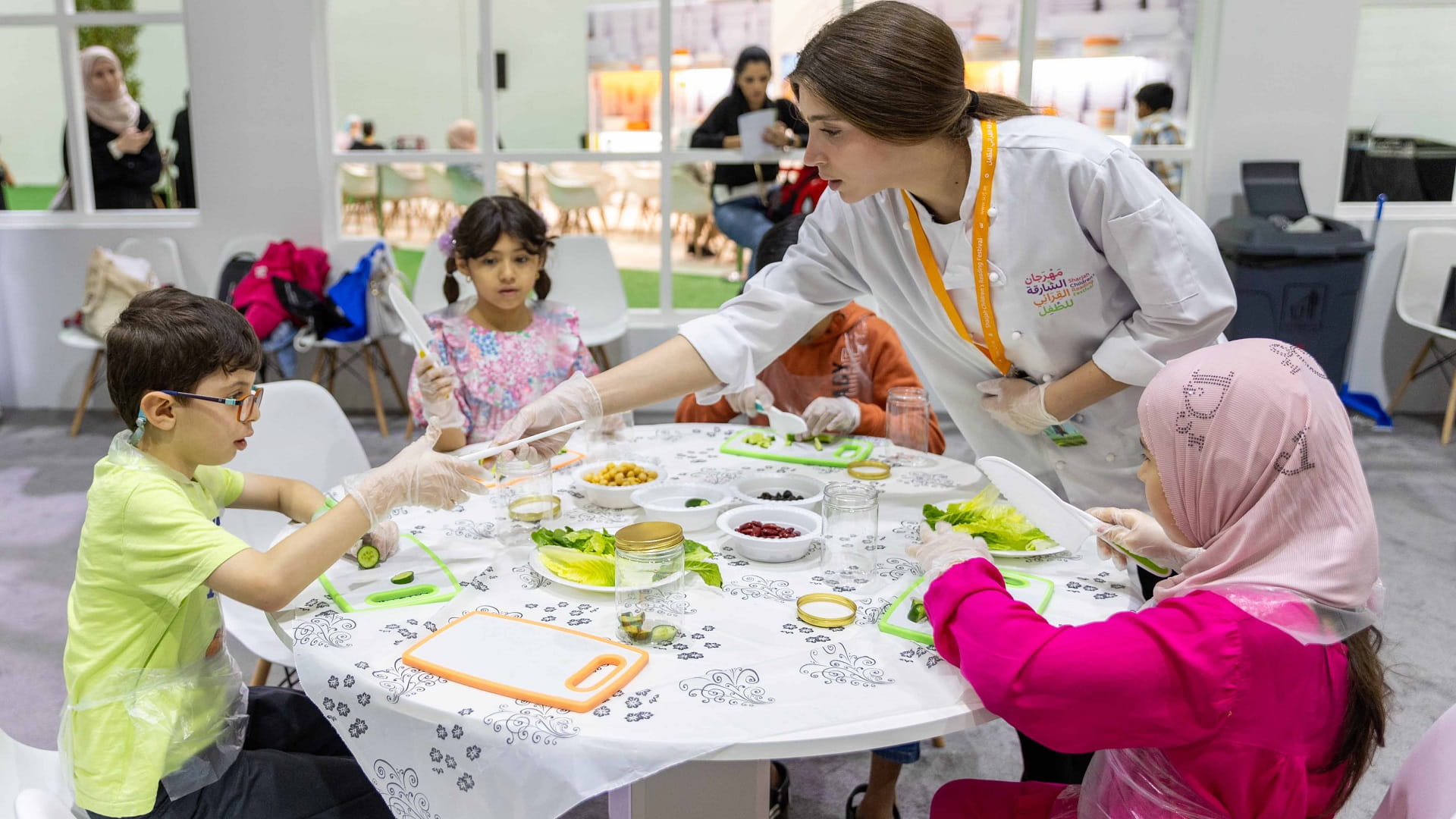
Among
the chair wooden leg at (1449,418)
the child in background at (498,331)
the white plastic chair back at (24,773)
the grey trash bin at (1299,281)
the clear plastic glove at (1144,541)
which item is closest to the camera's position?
the white plastic chair back at (24,773)

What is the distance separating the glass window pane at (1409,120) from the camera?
523 cm

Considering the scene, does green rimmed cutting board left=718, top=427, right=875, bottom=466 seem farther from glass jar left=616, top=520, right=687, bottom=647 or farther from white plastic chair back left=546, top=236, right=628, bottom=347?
white plastic chair back left=546, top=236, right=628, bottom=347

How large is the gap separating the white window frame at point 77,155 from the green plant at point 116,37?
5.31m

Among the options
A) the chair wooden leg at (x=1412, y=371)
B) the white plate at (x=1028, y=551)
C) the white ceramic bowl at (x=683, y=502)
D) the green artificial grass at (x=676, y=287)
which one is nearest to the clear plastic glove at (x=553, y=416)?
the white ceramic bowl at (x=683, y=502)

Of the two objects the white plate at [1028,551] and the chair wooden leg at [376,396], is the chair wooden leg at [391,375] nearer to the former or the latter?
the chair wooden leg at [376,396]

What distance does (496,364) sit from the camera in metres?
2.67

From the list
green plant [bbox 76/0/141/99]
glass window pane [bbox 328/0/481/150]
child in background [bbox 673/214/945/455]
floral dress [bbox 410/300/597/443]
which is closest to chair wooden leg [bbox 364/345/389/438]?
floral dress [bbox 410/300/597/443]

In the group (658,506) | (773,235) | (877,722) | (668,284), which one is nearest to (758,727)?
(877,722)

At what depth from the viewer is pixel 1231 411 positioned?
1.12 meters

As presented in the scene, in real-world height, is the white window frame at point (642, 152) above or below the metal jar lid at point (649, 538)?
above

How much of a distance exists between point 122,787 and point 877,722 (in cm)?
93

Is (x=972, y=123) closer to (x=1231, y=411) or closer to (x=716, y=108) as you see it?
(x=1231, y=411)

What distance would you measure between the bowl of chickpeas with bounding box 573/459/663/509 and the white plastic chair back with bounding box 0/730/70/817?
2.71ft

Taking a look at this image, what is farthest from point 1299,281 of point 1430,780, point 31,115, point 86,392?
point 31,115
